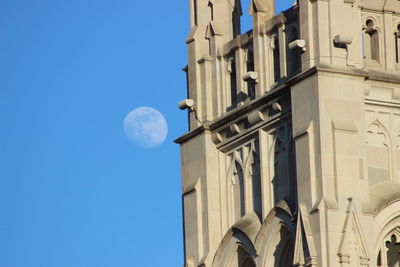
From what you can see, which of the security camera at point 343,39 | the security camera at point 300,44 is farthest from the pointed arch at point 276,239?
the security camera at point 343,39

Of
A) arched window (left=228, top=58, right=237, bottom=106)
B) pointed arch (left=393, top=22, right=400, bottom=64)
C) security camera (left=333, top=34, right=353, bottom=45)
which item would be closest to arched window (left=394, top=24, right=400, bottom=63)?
pointed arch (left=393, top=22, right=400, bottom=64)

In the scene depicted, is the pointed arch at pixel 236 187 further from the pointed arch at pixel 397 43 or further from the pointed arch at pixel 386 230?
the pointed arch at pixel 397 43

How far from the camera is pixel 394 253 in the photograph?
59.7m

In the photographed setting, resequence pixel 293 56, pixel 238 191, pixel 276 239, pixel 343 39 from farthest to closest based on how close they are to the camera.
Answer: pixel 238 191 → pixel 293 56 → pixel 276 239 → pixel 343 39

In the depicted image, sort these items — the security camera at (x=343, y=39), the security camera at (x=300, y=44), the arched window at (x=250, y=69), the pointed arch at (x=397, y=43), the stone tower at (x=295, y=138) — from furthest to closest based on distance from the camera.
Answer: the arched window at (x=250, y=69) < the pointed arch at (x=397, y=43) < the security camera at (x=300, y=44) < the security camera at (x=343, y=39) < the stone tower at (x=295, y=138)

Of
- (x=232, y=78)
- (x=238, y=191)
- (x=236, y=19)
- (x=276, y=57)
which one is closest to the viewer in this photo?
(x=276, y=57)

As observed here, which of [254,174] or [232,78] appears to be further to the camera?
[232,78]

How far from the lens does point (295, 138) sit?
58.9 meters

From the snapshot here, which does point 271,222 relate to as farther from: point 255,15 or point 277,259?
point 255,15

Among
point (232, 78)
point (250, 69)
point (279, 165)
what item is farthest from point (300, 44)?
point (232, 78)

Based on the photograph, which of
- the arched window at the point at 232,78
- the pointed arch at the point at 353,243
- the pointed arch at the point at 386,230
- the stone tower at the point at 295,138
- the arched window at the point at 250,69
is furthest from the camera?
the arched window at the point at 232,78

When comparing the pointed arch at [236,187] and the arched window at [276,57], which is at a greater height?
the arched window at [276,57]

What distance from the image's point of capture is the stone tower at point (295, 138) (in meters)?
58.0

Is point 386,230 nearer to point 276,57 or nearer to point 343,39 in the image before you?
point 343,39
